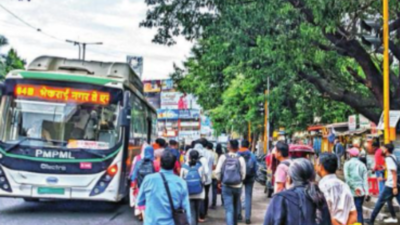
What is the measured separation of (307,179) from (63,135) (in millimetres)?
7482

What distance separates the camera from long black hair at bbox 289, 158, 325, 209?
3.75m

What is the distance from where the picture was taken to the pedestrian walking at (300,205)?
366 centimetres

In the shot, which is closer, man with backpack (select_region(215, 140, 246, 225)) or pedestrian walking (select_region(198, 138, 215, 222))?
man with backpack (select_region(215, 140, 246, 225))

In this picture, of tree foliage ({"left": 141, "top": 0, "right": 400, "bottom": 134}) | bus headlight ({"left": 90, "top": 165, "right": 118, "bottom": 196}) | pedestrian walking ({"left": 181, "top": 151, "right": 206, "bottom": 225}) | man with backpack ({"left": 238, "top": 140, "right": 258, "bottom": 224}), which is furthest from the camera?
tree foliage ({"left": 141, "top": 0, "right": 400, "bottom": 134})

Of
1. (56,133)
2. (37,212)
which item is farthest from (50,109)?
(37,212)

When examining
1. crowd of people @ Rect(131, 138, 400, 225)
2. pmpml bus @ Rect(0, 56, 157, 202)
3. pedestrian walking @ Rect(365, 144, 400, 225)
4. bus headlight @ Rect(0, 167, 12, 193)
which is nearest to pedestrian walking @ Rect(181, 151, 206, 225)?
crowd of people @ Rect(131, 138, 400, 225)

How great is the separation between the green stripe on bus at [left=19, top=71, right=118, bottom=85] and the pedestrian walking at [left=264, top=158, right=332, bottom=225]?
750cm

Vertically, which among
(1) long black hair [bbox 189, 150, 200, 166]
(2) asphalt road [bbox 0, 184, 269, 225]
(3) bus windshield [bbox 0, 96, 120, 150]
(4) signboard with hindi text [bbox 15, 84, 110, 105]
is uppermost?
(4) signboard with hindi text [bbox 15, 84, 110, 105]

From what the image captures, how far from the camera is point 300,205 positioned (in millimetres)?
3689

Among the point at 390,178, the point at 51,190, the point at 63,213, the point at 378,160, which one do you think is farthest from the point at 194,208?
the point at 378,160

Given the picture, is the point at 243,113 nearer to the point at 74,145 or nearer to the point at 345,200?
the point at 74,145

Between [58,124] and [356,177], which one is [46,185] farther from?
[356,177]

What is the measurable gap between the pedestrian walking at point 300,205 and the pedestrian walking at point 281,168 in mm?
2215

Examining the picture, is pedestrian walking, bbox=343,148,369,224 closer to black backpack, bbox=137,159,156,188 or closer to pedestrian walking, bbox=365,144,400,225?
pedestrian walking, bbox=365,144,400,225
